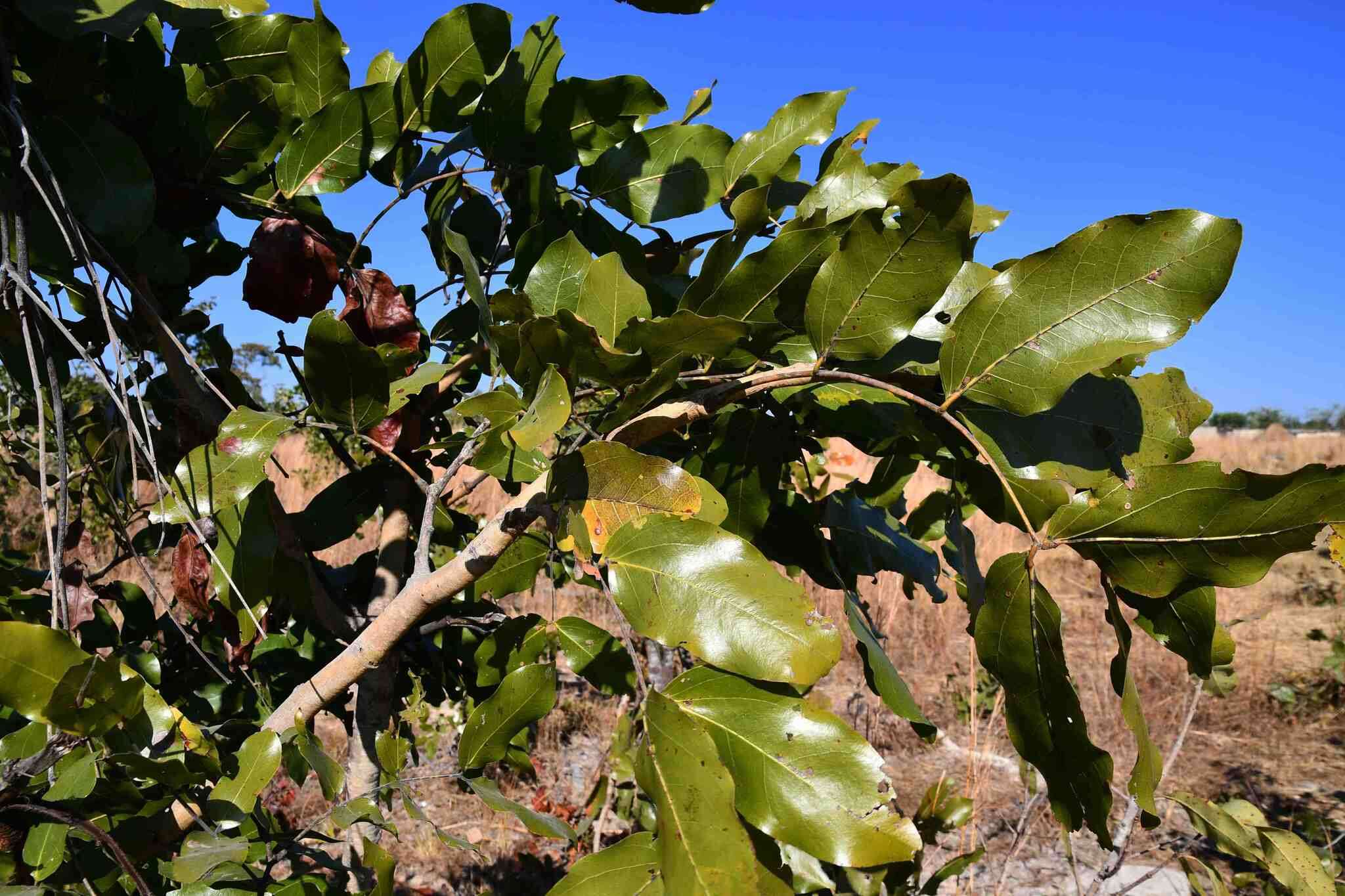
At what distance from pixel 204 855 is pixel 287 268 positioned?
51cm

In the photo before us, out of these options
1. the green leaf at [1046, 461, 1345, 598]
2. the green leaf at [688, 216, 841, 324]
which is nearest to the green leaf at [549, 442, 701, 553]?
the green leaf at [688, 216, 841, 324]

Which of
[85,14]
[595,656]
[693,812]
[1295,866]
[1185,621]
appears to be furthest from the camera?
[1295,866]

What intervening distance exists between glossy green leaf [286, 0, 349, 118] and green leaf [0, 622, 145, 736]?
19.4 inches

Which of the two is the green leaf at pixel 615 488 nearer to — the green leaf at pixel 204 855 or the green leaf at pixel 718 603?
the green leaf at pixel 718 603

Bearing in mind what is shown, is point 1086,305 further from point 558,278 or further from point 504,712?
point 504,712

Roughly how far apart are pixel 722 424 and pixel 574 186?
28 cm

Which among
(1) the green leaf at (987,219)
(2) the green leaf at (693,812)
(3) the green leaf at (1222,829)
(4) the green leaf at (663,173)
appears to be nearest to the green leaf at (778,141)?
(4) the green leaf at (663,173)

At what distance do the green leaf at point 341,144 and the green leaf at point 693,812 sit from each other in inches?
23.2

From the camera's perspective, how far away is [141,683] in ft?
1.82

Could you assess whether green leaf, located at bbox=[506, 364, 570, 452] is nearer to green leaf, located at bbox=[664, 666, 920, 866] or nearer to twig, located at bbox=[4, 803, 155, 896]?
green leaf, located at bbox=[664, 666, 920, 866]

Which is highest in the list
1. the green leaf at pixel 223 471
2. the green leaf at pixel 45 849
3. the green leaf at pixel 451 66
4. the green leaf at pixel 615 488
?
the green leaf at pixel 451 66

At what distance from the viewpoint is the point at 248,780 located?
0.60 meters

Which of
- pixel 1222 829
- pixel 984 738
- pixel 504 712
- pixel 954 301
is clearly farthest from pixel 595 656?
pixel 984 738

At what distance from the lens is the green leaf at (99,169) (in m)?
0.67
